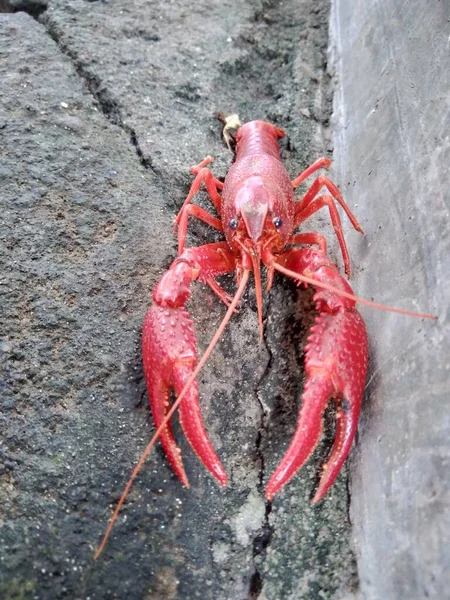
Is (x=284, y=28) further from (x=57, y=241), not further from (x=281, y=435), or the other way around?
(x=281, y=435)

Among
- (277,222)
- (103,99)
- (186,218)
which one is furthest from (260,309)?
(103,99)

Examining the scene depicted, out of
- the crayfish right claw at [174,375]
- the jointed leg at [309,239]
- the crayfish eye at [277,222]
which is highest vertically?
the crayfish eye at [277,222]

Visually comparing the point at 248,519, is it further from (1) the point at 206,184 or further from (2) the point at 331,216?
(1) the point at 206,184

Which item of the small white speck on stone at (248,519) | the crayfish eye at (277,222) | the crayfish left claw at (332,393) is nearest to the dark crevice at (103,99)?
the crayfish eye at (277,222)

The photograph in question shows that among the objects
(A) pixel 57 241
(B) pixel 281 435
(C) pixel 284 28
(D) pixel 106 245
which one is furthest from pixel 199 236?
(C) pixel 284 28

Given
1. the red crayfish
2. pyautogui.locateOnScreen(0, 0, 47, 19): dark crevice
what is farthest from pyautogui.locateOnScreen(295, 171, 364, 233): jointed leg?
pyautogui.locateOnScreen(0, 0, 47, 19): dark crevice

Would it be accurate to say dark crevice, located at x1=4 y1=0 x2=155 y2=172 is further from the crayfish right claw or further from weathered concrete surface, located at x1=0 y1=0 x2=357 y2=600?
the crayfish right claw

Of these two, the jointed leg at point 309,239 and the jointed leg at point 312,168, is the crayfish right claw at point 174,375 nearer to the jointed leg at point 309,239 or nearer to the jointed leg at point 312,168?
the jointed leg at point 309,239
